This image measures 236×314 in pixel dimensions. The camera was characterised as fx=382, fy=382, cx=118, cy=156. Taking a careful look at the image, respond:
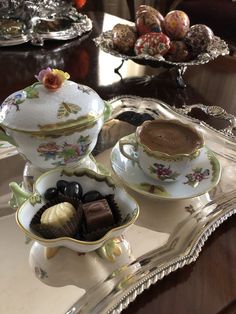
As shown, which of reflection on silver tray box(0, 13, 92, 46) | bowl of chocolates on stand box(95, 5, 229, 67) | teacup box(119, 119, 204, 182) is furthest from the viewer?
reflection on silver tray box(0, 13, 92, 46)

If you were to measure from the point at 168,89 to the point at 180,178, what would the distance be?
13.5 inches

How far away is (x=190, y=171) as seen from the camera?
1.86 ft

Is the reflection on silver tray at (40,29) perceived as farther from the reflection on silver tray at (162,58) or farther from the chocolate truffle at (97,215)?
the chocolate truffle at (97,215)

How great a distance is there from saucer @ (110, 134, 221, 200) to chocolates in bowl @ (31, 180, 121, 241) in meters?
0.10

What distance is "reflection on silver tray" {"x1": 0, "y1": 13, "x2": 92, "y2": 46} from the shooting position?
0.98 meters

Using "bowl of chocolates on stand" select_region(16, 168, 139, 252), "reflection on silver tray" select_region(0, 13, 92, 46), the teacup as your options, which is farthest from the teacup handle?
"reflection on silver tray" select_region(0, 13, 92, 46)

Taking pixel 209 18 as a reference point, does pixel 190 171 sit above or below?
above

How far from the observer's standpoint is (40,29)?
3.38ft

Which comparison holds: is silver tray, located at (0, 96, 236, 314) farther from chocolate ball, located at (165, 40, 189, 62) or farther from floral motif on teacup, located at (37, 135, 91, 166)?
chocolate ball, located at (165, 40, 189, 62)

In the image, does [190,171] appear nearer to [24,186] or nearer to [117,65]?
[24,186]

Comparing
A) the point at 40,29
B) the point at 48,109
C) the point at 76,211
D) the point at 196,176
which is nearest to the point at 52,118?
the point at 48,109

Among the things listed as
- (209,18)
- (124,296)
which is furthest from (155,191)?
(209,18)

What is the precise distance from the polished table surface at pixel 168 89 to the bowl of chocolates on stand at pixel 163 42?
0.05m

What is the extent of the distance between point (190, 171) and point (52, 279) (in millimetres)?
257
